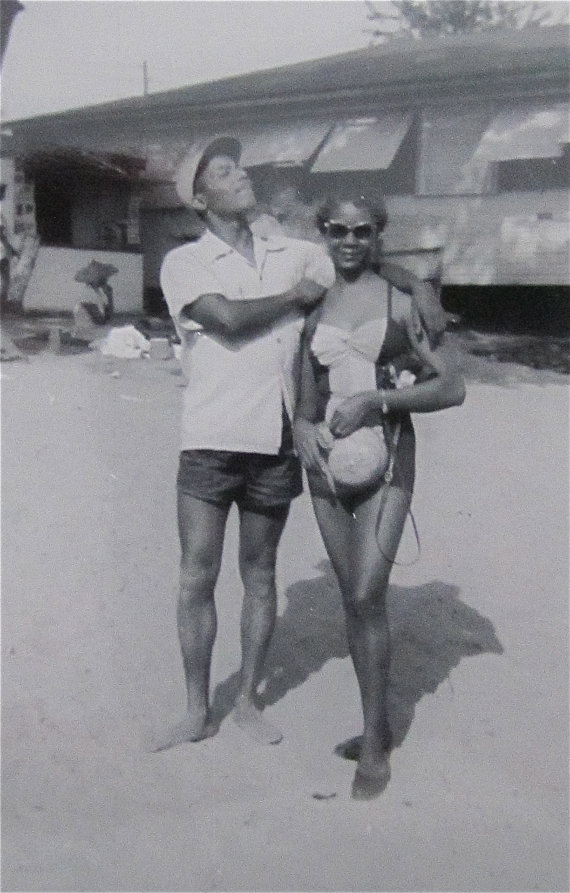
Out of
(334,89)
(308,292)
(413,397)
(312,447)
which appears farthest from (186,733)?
(334,89)

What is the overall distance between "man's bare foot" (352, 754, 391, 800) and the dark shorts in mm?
875

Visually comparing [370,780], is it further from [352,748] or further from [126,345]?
[126,345]

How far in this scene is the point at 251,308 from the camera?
10.4 ft

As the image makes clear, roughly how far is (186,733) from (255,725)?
0.80 feet

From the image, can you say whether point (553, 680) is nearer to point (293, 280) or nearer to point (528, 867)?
point (528, 867)

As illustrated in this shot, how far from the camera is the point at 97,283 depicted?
14664mm

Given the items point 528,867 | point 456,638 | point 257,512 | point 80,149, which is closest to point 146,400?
point 456,638

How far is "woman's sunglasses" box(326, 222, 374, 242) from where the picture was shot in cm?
309

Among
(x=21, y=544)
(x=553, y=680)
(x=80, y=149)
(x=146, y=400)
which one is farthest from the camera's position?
(x=80, y=149)

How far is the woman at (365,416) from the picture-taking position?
3.14 metres

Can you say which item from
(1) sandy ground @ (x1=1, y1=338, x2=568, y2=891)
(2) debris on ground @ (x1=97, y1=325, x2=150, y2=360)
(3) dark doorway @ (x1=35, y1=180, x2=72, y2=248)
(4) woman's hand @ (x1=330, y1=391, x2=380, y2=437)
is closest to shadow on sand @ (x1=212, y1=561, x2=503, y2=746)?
(1) sandy ground @ (x1=1, y1=338, x2=568, y2=891)

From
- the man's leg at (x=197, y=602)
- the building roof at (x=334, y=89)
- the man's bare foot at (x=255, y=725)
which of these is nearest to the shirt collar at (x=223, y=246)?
the man's leg at (x=197, y=602)

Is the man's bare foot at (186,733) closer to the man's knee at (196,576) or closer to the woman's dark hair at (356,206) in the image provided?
the man's knee at (196,576)

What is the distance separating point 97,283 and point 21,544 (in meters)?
9.86
